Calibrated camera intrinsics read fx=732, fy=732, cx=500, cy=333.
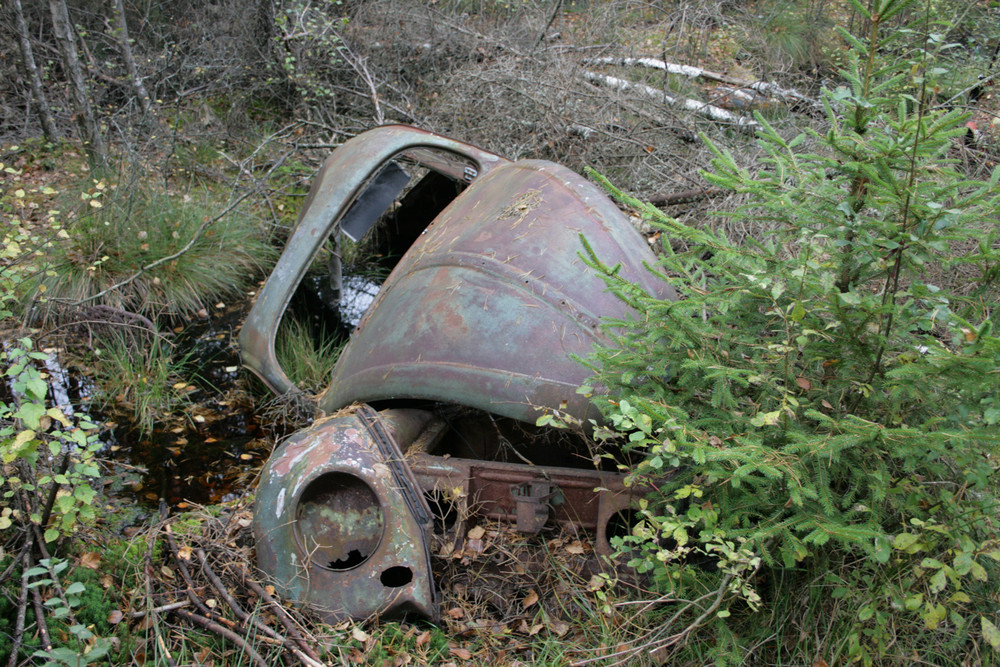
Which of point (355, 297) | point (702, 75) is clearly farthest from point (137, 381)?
point (702, 75)

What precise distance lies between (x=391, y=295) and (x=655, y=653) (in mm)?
1756

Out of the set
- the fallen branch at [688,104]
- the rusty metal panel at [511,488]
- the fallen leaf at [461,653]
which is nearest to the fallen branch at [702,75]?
the fallen branch at [688,104]

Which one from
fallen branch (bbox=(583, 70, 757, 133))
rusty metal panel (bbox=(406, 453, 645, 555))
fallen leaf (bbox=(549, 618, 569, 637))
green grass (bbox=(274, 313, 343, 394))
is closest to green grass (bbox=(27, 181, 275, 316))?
green grass (bbox=(274, 313, 343, 394))

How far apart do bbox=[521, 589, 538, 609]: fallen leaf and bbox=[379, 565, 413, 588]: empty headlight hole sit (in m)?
0.44

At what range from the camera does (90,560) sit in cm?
272

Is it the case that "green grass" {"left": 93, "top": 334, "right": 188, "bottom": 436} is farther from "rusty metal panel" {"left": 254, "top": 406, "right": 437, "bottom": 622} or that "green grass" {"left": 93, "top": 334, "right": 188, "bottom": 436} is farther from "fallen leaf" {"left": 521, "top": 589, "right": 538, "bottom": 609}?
"fallen leaf" {"left": 521, "top": 589, "right": 538, "bottom": 609}

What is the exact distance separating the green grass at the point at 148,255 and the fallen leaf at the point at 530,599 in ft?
10.5

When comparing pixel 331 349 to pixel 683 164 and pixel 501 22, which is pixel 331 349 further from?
pixel 501 22

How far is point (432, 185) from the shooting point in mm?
5371

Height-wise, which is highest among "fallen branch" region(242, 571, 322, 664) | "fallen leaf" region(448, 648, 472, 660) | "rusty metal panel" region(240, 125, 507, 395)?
"rusty metal panel" region(240, 125, 507, 395)

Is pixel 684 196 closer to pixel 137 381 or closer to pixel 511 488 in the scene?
pixel 511 488

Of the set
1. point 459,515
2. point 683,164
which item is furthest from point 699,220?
point 459,515

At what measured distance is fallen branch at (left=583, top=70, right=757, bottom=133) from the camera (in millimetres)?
5672

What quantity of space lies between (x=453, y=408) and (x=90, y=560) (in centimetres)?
150
